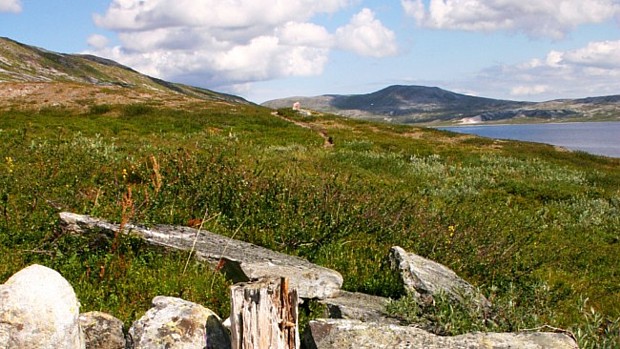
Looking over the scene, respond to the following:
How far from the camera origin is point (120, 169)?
1531 centimetres

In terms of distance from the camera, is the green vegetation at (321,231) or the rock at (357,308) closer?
the rock at (357,308)

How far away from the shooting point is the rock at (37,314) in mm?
4879

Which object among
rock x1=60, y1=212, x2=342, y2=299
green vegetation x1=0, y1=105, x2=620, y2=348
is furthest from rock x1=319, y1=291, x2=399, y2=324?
green vegetation x1=0, y1=105, x2=620, y2=348

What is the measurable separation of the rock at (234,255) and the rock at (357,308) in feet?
0.87

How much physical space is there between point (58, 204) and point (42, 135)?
15.6 metres

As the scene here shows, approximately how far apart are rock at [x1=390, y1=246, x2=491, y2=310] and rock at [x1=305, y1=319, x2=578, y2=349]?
1.45m

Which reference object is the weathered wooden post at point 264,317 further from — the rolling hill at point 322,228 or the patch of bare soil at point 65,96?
the patch of bare soil at point 65,96

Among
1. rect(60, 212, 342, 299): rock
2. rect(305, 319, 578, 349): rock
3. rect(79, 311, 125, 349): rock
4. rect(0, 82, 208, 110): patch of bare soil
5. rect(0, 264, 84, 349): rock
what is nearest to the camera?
rect(0, 264, 84, 349): rock

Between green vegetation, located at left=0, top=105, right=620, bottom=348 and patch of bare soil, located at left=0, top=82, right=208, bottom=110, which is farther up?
patch of bare soil, located at left=0, top=82, right=208, bottom=110

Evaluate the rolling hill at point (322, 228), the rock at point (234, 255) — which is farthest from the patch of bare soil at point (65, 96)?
the rock at point (234, 255)

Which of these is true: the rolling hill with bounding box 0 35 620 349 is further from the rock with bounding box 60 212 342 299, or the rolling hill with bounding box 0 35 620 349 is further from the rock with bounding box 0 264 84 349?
the rock with bounding box 0 264 84 349

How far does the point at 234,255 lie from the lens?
8227 mm

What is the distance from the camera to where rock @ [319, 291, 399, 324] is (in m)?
6.67

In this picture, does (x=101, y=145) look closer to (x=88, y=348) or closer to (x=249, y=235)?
(x=249, y=235)
